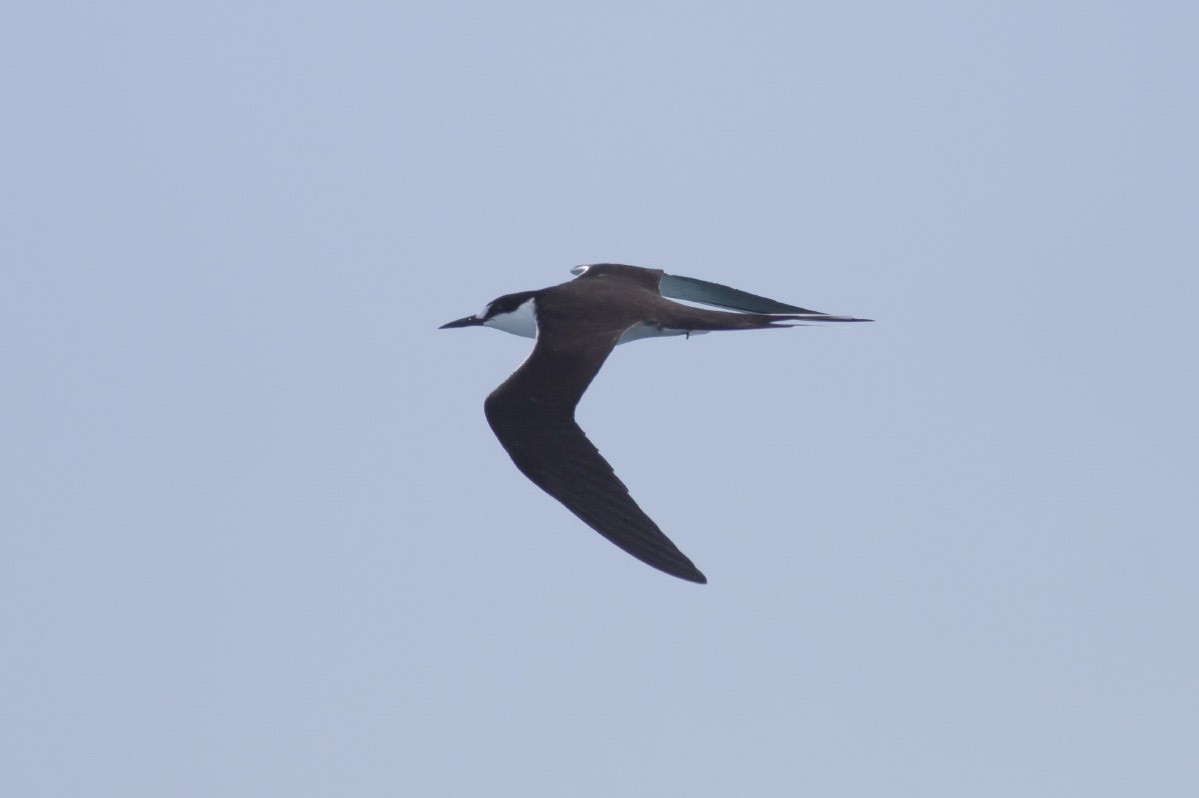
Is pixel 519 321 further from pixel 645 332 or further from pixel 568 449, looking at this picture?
pixel 568 449

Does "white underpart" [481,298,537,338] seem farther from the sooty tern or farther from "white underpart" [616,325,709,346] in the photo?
"white underpart" [616,325,709,346]

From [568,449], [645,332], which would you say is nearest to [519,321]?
[645,332]

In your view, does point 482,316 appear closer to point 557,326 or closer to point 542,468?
point 557,326

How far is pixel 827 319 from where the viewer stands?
1344 centimetres

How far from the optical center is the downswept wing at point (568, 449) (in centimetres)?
1084

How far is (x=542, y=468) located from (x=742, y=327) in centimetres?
234

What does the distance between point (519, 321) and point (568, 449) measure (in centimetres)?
325

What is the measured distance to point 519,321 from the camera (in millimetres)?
14602

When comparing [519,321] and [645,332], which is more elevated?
Answer: [519,321]

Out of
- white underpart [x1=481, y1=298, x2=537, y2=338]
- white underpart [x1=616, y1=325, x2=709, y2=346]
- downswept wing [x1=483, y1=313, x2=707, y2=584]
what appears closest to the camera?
downswept wing [x1=483, y1=313, x2=707, y2=584]

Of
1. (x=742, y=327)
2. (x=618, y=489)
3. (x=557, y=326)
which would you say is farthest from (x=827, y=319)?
(x=618, y=489)

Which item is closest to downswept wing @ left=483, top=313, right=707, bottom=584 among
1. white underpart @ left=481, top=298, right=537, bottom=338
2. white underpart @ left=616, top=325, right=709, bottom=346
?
white underpart @ left=616, top=325, right=709, bottom=346

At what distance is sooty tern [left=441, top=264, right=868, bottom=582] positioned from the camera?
11.0 metres

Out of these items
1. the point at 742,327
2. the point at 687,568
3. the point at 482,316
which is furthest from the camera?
the point at 482,316
